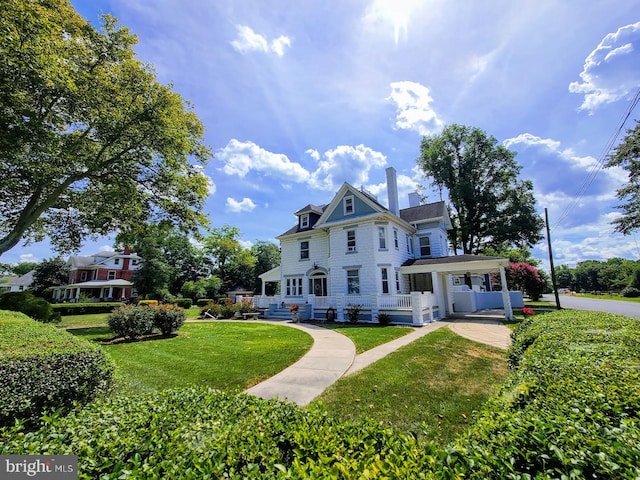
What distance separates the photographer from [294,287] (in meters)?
21.4

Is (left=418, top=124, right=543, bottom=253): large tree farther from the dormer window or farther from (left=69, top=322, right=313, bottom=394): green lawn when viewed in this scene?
(left=69, top=322, right=313, bottom=394): green lawn

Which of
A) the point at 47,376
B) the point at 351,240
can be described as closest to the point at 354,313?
the point at 351,240

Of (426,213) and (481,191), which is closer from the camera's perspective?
(426,213)

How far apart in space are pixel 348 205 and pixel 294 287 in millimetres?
7859

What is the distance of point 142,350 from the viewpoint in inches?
357

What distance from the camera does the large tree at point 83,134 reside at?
10125 millimetres

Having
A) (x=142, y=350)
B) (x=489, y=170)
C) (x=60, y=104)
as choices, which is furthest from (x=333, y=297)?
(x=489, y=170)

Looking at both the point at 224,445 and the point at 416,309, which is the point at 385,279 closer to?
the point at 416,309

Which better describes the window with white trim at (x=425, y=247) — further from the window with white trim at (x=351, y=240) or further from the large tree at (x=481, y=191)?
the large tree at (x=481, y=191)

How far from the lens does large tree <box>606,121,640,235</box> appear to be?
17134 mm

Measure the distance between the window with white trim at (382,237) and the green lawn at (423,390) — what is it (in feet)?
30.0

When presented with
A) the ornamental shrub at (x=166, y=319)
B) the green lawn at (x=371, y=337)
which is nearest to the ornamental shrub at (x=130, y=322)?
the ornamental shrub at (x=166, y=319)

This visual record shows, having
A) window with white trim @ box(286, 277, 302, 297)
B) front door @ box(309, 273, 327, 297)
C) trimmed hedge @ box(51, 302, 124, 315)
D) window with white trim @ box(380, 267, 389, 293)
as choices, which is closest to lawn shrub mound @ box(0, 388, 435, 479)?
window with white trim @ box(380, 267, 389, 293)

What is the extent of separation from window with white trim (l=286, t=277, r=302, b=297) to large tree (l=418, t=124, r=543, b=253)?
60.0 ft
